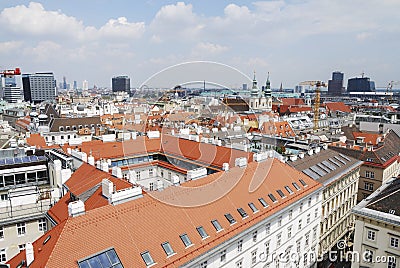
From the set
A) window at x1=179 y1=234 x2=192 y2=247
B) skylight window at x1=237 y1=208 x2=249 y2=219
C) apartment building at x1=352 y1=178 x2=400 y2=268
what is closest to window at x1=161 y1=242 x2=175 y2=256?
window at x1=179 y1=234 x2=192 y2=247

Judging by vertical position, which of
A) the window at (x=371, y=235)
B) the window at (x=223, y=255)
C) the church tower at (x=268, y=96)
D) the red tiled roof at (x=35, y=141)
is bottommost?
the window at (x=371, y=235)

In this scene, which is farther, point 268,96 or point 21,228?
point 268,96

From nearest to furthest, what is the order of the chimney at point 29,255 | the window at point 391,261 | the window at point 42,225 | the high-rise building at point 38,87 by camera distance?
the chimney at point 29,255
the window at point 391,261
the window at point 42,225
the high-rise building at point 38,87

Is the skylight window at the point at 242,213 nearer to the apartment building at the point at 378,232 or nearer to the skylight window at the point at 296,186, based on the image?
the skylight window at the point at 296,186

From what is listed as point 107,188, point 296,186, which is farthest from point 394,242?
point 107,188

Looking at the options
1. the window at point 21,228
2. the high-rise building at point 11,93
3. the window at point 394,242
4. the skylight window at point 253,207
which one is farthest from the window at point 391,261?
the high-rise building at point 11,93

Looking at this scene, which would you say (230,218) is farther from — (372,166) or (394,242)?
(372,166)

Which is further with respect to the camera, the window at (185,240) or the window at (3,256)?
the window at (3,256)
